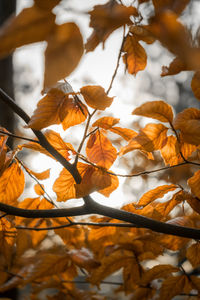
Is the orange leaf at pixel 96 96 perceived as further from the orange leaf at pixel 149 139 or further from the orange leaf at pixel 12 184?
the orange leaf at pixel 12 184

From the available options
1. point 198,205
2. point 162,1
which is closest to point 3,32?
point 162,1

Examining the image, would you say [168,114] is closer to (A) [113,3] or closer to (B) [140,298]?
(A) [113,3]

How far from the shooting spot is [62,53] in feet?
0.66

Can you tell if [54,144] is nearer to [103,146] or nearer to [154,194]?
[103,146]

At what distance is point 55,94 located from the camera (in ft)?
1.32

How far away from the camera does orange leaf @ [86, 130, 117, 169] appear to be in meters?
0.49

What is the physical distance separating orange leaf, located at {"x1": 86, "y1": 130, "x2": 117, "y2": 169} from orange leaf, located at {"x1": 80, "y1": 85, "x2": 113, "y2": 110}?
11cm

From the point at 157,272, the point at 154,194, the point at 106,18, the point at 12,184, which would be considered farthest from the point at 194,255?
the point at 106,18

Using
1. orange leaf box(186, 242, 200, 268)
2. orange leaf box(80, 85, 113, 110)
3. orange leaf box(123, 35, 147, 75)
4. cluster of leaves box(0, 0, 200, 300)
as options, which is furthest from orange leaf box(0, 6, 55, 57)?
orange leaf box(186, 242, 200, 268)

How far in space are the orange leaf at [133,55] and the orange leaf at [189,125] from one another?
14 cm

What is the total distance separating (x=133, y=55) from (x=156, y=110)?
13 centimetres

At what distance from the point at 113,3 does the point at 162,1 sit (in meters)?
0.07

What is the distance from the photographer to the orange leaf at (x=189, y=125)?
38 centimetres

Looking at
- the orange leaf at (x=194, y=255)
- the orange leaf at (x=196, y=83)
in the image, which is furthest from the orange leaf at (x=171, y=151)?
the orange leaf at (x=194, y=255)
